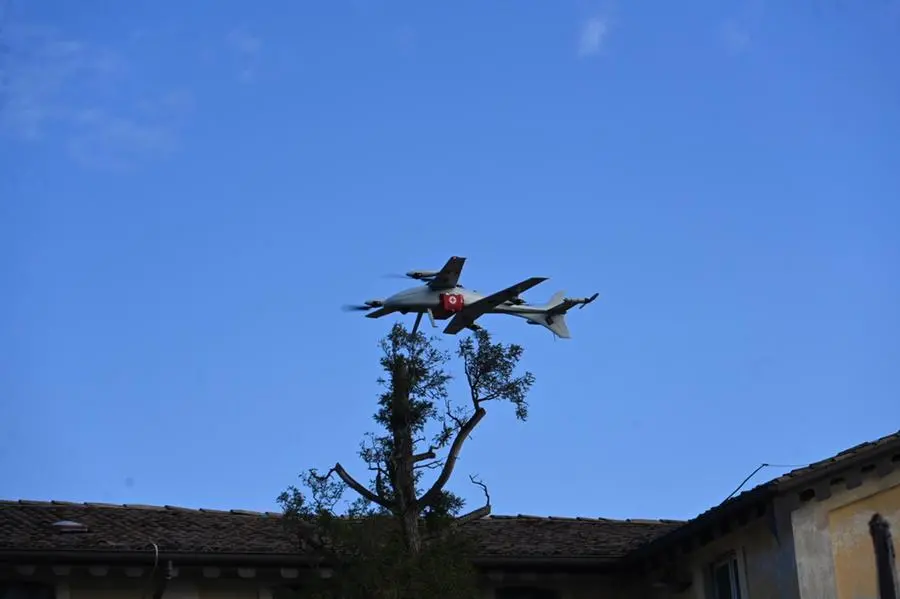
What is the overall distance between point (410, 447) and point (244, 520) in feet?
21.6

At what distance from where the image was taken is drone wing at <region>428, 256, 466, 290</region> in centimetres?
2420

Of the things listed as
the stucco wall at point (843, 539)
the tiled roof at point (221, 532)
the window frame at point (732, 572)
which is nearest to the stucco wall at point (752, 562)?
the window frame at point (732, 572)

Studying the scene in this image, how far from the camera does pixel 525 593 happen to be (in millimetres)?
22109

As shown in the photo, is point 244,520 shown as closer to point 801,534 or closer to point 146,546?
point 146,546

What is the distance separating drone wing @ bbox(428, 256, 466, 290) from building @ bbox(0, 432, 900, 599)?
4.08 m

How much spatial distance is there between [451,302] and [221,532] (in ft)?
18.2

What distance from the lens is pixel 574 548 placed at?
22234 millimetres

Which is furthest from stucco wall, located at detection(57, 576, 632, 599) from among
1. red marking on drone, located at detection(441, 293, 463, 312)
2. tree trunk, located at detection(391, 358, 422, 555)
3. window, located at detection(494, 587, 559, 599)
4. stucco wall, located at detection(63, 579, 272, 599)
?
red marking on drone, located at detection(441, 293, 463, 312)

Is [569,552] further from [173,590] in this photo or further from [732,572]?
[173,590]

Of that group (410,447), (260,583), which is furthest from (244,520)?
(410,447)

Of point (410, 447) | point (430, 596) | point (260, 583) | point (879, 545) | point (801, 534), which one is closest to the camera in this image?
point (879, 545)

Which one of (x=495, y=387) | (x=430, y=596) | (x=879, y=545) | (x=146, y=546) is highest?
(x=495, y=387)

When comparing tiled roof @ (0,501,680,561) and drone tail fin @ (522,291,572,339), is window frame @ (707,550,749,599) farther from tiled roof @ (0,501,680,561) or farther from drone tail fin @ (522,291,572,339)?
drone tail fin @ (522,291,572,339)

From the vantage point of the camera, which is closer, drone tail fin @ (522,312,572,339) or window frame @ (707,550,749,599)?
window frame @ (707,550,749,599)
